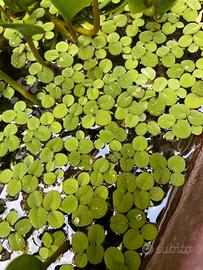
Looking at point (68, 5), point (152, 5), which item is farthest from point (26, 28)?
point (152, 5)

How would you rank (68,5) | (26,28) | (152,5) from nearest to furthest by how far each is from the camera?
(26,28) → (68,5) → (152,5)

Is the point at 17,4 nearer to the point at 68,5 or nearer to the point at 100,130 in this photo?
the point at 68,5

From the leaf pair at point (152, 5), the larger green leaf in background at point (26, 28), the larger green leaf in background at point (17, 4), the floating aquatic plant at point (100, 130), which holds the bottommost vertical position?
the floating aquatic plant at point (100, 130)

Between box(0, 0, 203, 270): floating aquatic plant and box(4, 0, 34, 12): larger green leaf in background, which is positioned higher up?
box(4, 0, 34, 12): larger green leaf in background

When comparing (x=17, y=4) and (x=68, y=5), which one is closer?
(x=68, y=5)

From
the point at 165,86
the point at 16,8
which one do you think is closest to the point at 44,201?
the point at 165,86

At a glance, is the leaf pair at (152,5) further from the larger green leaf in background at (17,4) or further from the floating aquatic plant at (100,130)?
the larger green leaf in background at (17,4)

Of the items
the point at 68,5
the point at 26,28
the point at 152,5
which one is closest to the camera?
the point at 26,28

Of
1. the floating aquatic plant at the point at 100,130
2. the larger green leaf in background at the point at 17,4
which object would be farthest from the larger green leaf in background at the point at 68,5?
the larger green leaf in background at the point at 17,4

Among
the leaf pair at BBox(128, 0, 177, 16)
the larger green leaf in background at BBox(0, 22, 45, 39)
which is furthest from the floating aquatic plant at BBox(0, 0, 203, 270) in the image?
the larger green leaf in background at BBox(0, 22, 45, 39)

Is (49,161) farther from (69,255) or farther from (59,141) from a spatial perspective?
(69,255)

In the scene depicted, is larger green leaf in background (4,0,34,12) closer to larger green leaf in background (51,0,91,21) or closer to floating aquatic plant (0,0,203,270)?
floating aquatic plant (0,0,203,270)
